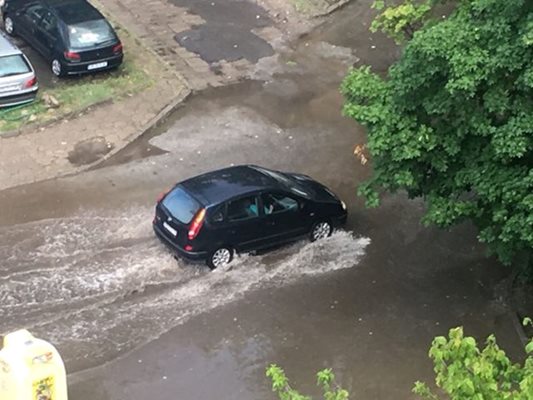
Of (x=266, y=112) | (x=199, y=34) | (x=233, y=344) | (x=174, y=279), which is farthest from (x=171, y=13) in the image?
(x=233, y=344)

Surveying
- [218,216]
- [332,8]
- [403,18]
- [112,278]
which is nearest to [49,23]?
[332,8]

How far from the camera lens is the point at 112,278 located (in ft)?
54.1

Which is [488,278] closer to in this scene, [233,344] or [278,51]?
[233,344]

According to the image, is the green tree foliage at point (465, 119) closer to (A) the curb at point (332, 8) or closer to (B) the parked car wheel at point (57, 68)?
(B) the parked car wheel at point (57, 68)

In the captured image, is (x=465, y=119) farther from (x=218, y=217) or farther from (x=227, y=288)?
(x=227, y=288)

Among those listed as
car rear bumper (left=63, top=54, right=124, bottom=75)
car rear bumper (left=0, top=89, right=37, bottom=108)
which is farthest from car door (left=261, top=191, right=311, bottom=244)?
car rear bumper (left=63, top=54, right=124, bottom=75)

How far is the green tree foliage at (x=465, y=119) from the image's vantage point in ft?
42.4

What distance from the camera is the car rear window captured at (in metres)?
16.4

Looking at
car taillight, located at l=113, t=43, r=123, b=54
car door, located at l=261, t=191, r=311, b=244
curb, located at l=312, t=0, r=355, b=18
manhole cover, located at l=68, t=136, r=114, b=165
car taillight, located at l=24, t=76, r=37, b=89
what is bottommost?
manhole cover, located at l=68, t=136, r=114, b=165

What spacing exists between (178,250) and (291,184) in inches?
99.1

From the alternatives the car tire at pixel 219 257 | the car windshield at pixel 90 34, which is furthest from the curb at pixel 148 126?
the car tire at pixel 219 257

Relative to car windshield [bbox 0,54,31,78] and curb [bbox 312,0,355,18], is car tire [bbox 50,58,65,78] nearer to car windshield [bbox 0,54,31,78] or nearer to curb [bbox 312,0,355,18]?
car windshield [bbox 0,54,31,78]

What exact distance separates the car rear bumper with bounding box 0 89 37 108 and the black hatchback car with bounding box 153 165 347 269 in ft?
18.8

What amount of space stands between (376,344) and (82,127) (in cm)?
881
